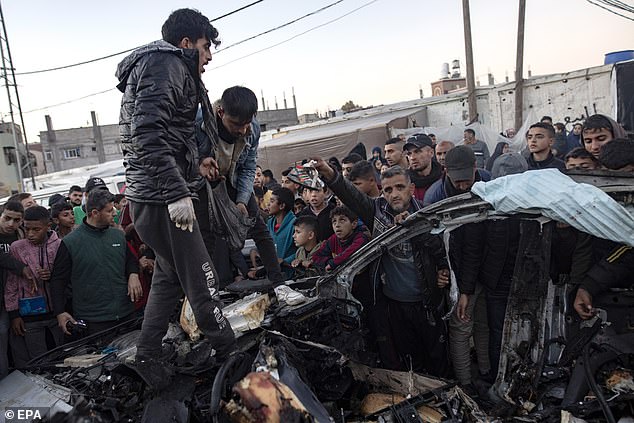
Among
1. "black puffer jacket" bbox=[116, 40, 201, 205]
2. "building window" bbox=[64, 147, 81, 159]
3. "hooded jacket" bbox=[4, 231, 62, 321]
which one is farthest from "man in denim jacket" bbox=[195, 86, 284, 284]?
"building window" bbox=[64, 147, 81, 159]

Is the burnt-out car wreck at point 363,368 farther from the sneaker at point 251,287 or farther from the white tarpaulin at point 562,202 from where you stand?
the sneaker at point 251,287

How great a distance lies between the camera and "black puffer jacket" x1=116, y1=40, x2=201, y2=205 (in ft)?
7.95

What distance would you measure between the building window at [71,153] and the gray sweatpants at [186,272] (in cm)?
4907

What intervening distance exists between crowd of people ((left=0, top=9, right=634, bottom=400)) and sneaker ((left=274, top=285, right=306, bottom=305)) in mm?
30

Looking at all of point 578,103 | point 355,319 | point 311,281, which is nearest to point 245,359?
point 355,319

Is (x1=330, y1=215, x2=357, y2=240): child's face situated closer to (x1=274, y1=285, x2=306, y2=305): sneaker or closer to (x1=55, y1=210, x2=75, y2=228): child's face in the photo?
(x1=274, y1=285, x2=306, y2=305): sneaker

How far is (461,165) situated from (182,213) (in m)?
2.24

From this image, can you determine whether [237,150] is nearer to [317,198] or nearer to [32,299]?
[317,198]

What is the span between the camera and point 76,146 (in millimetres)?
45219

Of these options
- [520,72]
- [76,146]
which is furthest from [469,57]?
[76,146]

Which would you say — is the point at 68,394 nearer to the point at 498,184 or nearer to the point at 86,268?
the point at 86,268

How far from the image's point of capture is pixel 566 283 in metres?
2.60

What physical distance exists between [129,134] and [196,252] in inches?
31.5

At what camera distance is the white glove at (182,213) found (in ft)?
7.93
